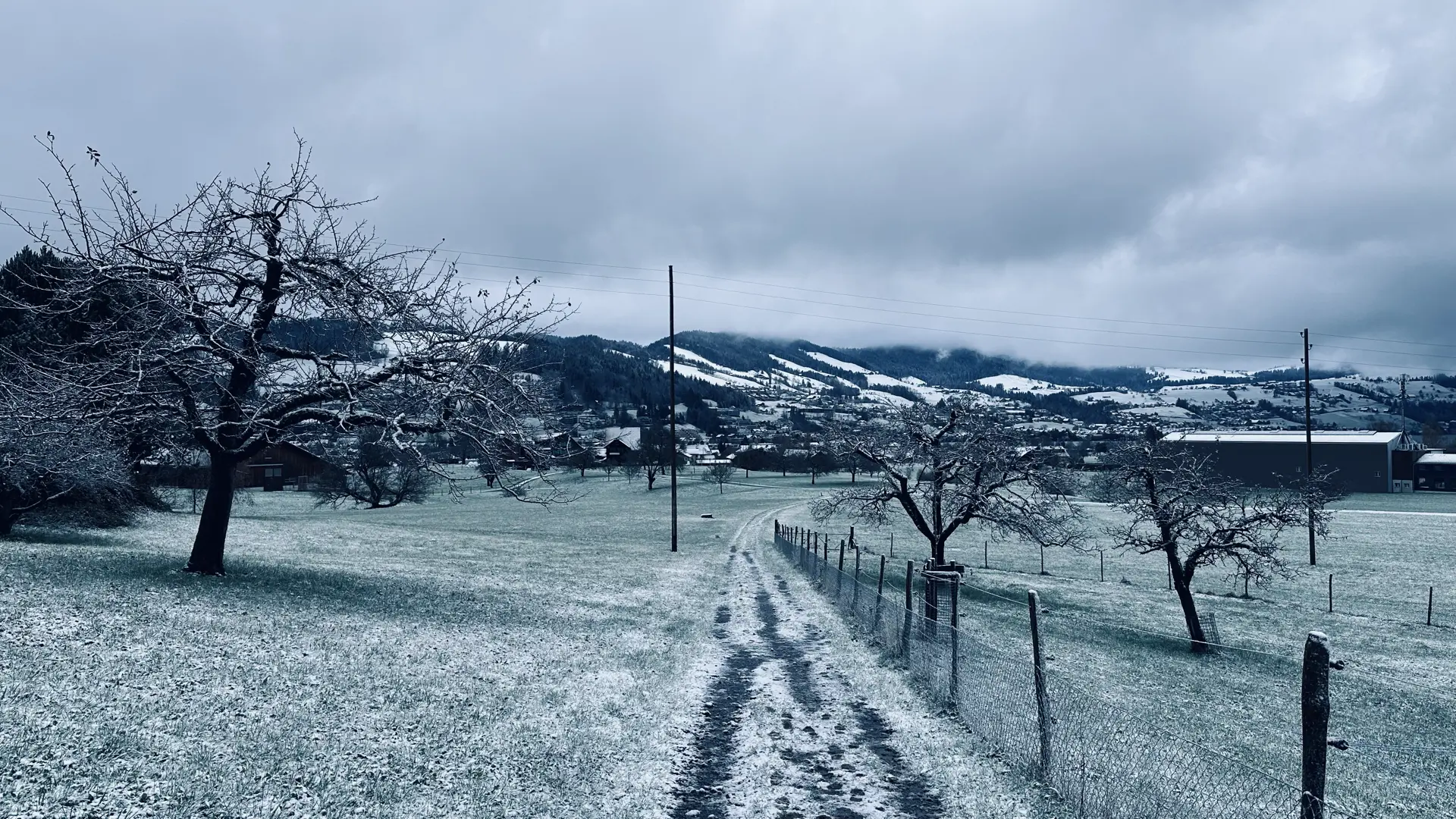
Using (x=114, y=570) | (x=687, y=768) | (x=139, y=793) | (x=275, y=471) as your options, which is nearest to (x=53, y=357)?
(x=114, y=570)

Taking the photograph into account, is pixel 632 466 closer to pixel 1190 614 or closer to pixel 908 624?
pixel 1190 614

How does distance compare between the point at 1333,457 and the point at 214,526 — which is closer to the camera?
the point at 214,526

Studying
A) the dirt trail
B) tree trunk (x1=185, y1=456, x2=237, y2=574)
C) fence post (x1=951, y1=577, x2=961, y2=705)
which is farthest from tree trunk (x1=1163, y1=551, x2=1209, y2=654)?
tree trunk (x1=185, y1=456, x2=237, y2=574)

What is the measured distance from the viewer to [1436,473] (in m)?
107

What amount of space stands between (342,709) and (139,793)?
115 inches

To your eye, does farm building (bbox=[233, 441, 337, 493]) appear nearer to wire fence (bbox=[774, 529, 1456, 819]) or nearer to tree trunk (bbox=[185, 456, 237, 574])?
tree trunk (bbox=[185, 456, 237, 574])

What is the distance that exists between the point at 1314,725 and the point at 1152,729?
20.0 ft

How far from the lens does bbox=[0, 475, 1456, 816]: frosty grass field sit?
309 inches

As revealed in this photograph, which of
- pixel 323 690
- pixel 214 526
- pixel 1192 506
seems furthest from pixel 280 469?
pixel 1192 506

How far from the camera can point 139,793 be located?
22.6 feet

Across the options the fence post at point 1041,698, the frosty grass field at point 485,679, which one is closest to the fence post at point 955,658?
the frosty grass field at point 485,679

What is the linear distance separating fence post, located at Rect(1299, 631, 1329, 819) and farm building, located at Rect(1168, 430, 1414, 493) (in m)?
109

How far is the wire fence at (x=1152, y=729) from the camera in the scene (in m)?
8.59

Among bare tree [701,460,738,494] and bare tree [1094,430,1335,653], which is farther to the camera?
bare tree [701,460,738,494]
